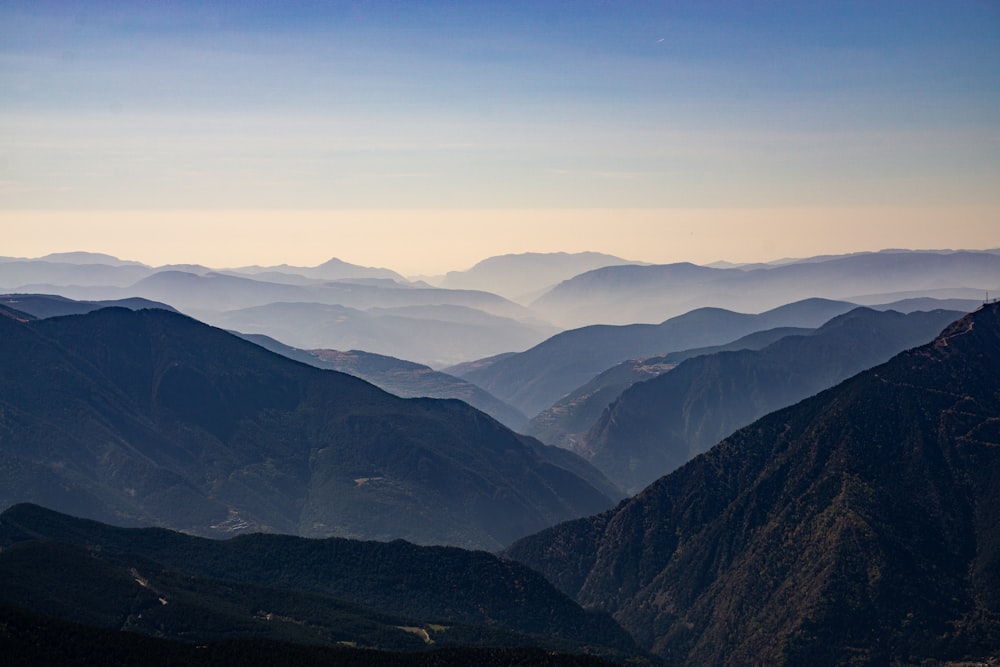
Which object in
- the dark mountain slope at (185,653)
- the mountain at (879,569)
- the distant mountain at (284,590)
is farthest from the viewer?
the mountain at (879,569)

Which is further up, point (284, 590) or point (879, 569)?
point (284, 590)

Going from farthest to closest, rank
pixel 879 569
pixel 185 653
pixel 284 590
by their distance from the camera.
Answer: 1. pixel 879 569
2. pixel 284 590
3. pixel 185 653

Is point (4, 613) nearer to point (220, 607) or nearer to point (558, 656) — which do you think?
point (220, 607)

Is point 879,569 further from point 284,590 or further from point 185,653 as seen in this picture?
point 185,653

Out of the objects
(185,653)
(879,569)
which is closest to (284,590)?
(185,653)

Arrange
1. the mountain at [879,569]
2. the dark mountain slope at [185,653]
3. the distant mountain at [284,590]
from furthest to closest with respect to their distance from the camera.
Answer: the mountain at [879,569]
the distant mountain at [284,590]
the dark mountain slope at [185,653]

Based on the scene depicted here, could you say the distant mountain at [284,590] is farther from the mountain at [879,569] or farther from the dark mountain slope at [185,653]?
the mountain at [879,569]

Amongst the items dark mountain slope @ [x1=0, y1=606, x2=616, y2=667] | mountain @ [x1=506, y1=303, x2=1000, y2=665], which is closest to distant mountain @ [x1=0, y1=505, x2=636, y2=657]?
dark mountain slope @ [x1=0, y1=606, x2=616, y2=667]

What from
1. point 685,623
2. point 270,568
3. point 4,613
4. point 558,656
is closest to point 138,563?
point 270,568

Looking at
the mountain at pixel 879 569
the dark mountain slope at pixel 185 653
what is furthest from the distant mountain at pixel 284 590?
the mountain at pixel 879 569

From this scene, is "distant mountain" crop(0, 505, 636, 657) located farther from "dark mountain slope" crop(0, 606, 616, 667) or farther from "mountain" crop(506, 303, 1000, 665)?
"mountain" crop(506, 303, 1000, 665)
